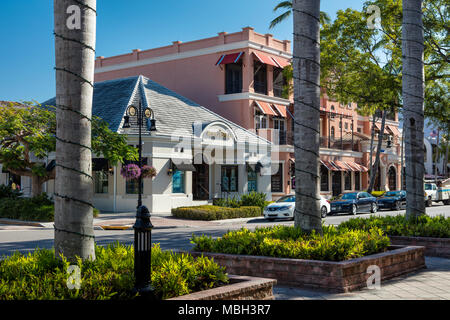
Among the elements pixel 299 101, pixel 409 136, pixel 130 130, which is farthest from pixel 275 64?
pixel 299 101

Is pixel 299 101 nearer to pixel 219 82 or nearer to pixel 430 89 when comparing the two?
pixel 430 89

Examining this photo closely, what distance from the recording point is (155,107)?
3148 centimetres

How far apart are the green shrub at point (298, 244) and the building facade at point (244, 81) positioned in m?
28.3

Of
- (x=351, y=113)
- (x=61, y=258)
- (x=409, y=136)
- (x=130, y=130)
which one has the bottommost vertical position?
(x=61, y=258)

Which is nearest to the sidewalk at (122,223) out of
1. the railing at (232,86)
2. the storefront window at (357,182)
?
the railing at (232,86)

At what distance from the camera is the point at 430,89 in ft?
63.6

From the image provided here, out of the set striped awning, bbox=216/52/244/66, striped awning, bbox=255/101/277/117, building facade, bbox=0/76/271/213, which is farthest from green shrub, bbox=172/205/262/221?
striped awning, bbox=216/52/244/66

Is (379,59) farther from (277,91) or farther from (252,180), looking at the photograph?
(277,91)

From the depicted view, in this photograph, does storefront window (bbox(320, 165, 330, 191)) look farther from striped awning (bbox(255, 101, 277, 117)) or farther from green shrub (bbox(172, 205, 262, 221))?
green shrub (bbox(172, 205, 262, 221))

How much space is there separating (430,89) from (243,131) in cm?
1789

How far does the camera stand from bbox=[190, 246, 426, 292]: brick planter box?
762 centimetres

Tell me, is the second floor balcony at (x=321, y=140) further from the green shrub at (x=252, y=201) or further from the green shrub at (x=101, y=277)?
the green shrub at (x=101, y=277)

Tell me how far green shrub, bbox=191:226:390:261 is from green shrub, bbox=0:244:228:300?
7.12ft

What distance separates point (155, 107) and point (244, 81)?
8.95m
